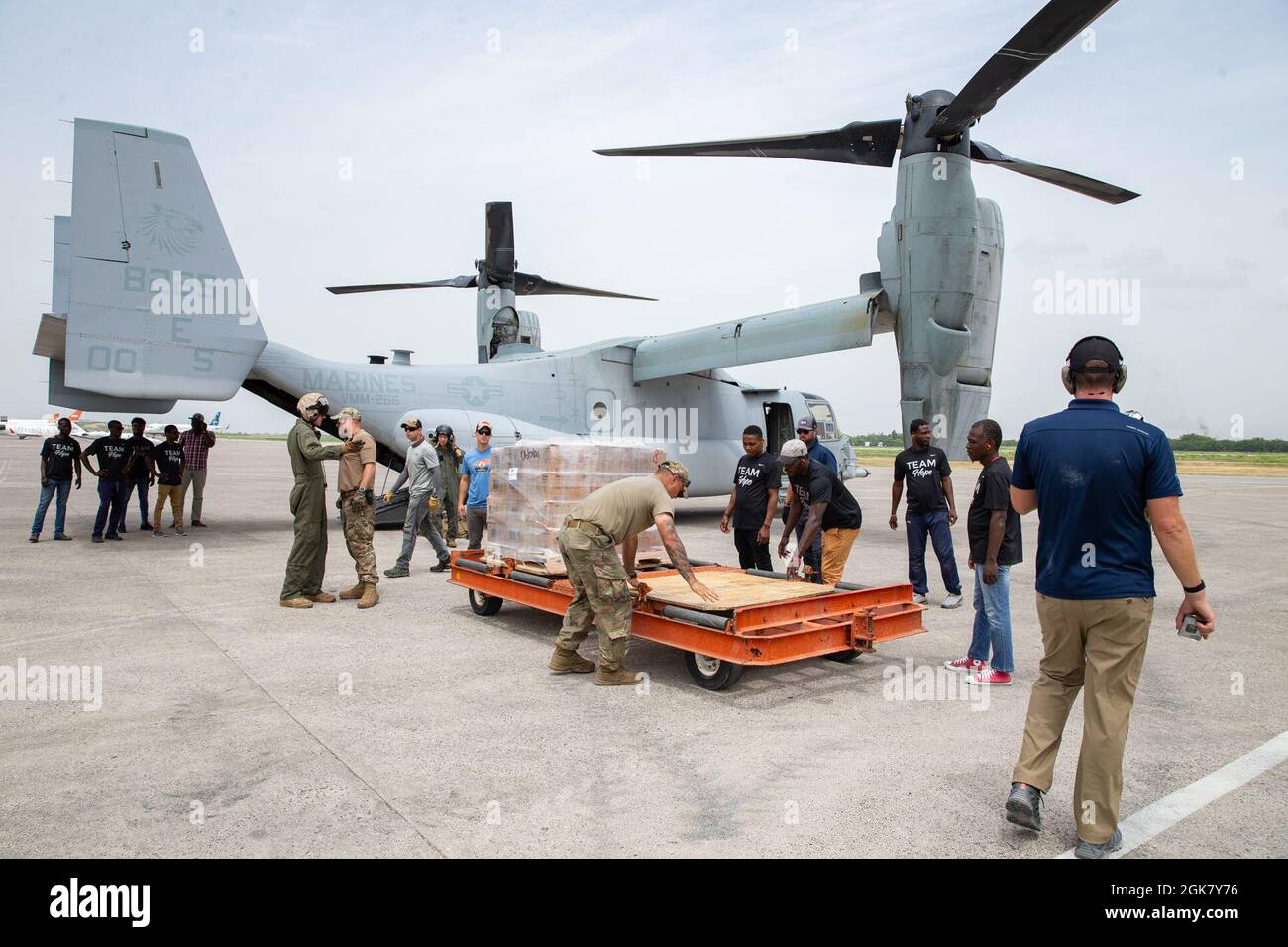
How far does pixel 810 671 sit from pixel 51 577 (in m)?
8.51

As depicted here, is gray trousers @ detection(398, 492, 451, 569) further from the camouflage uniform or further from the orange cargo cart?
the orange cargo cart

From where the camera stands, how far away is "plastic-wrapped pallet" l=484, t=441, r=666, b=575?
759cm

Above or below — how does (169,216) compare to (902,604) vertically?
above

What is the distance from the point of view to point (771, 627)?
5668 mm

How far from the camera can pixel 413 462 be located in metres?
10.4

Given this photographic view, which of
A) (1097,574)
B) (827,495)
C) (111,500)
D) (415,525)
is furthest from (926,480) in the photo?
(111,500)

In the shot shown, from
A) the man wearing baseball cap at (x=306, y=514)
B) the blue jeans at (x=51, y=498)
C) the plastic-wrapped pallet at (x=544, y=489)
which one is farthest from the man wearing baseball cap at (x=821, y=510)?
the blue jeans at (x=51, y=498)

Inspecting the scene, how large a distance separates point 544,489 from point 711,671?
8.41 ft

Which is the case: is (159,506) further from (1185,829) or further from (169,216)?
(1185,829)

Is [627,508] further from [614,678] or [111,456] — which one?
[111,456]

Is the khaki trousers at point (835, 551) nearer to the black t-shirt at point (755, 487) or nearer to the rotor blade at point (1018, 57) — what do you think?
the black t-shirt at point (755, 487)

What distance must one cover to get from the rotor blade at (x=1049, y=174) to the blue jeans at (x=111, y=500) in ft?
46.3
